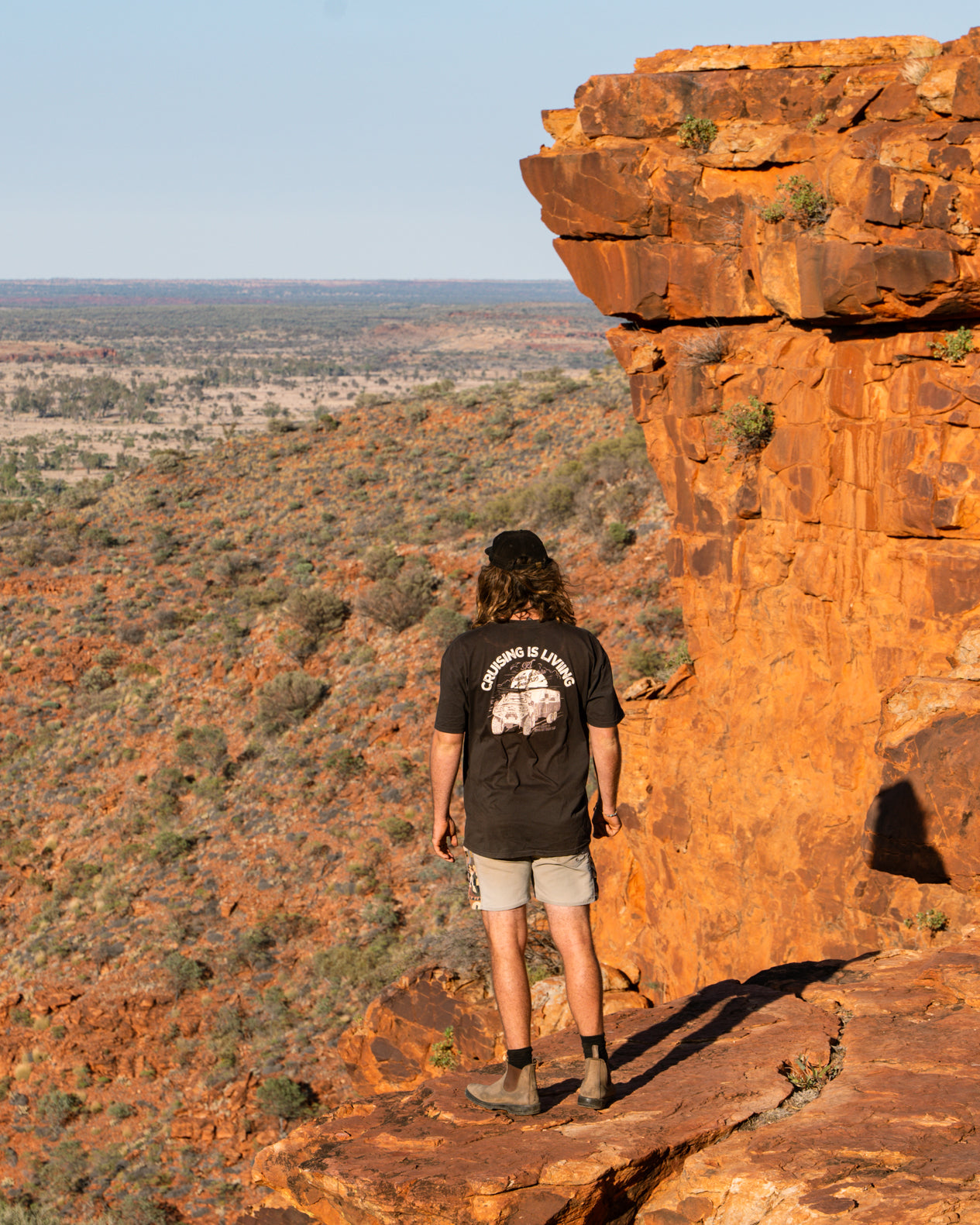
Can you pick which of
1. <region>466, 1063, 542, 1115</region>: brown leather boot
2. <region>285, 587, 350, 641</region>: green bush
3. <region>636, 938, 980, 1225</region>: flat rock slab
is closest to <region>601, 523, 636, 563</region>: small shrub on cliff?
<region>285, 587, 350, 641</region>: green bush

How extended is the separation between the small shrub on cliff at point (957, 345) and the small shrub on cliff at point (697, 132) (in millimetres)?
2825

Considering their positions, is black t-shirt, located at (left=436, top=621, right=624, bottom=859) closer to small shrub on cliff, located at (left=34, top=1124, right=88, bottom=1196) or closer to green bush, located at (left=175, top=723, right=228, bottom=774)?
small shrub on cliff, located at (left=34, top=1124, right=88, bottom=1196)

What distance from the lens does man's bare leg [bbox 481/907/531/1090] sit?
4.54m

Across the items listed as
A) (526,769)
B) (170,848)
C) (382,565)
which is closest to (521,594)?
(526,769)

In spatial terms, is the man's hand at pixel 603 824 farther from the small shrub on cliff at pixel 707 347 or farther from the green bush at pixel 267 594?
the green bush at pixel 267 594

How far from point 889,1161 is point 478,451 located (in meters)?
30.6

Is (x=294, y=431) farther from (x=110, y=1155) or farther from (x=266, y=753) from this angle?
(x=110, y=1155)

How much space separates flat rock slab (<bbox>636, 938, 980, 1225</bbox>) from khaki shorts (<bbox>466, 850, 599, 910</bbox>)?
1.07 metres

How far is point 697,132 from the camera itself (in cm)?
908

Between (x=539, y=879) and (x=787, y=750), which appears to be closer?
(x=539, y=879)

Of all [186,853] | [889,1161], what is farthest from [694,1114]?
[186,853]

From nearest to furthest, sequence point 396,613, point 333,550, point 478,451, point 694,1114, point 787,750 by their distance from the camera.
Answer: point 694,1114 → point 787,750 → point 396,613 → point 333,550 → point 478,451

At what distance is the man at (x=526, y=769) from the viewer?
447cm

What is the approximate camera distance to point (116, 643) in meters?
26.4
